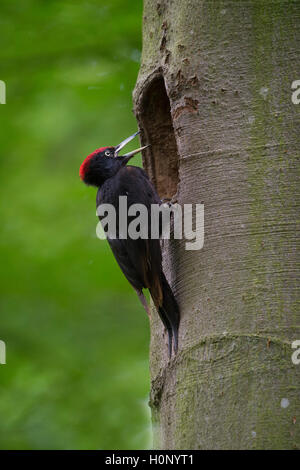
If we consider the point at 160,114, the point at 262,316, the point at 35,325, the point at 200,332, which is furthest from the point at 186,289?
the point at 35,325

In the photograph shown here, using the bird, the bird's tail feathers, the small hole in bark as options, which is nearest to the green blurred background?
the bird

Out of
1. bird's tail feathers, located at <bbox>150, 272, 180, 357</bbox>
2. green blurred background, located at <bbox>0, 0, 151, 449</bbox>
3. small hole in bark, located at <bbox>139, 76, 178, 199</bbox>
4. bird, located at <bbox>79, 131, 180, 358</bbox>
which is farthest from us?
Result: green blurred background, located at <bbox>0, 0, 151, 449</bbox>

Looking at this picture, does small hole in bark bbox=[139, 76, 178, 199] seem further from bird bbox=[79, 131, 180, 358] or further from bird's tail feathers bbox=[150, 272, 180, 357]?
bird's tail feathers bbox=[150, 272, 180, 357]

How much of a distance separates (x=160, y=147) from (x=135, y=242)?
70 cm

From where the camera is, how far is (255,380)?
260 cm

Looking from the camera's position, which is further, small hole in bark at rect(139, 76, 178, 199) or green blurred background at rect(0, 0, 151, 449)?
green blurred background at rect(0, 0, 151, 449)

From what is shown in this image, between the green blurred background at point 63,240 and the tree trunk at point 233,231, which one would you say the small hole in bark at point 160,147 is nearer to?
the tree trunk at point 233,231

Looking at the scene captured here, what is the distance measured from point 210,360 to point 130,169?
5.92ft

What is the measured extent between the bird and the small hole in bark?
0.28ft

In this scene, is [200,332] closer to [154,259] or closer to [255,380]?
[255,380]

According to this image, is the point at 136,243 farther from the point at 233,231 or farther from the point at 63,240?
the point at 63,240

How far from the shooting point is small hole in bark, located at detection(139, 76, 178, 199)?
4227 mm

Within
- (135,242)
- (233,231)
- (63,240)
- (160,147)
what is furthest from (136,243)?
(63,240)

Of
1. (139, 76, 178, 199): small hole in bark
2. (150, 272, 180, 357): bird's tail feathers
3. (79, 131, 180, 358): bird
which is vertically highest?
(139, 76, 178, 199): small hole in bark
